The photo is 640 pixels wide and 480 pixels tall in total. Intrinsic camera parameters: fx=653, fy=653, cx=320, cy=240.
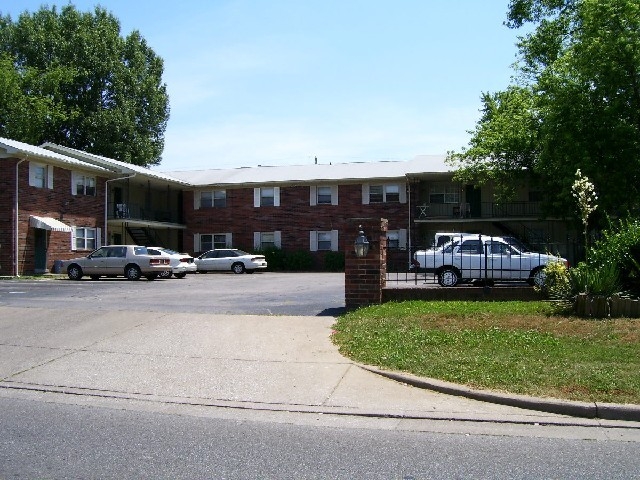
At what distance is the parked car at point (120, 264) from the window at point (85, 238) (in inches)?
205

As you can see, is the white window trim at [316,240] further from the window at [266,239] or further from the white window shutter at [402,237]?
the white window shutter at [402,237]

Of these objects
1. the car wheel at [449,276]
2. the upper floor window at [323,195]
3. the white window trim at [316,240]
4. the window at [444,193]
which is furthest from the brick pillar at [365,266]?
the upper floor window at [323,195]

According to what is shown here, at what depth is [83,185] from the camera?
3322cm

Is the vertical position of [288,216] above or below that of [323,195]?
below

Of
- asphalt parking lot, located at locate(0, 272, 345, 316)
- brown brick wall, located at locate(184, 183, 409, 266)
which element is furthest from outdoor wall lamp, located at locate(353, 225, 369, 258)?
brown brick wall, located at locate(184, 183, 409, 266)

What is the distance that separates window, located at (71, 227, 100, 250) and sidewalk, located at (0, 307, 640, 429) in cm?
2088

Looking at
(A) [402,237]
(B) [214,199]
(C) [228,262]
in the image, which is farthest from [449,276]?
(B) [214,199]

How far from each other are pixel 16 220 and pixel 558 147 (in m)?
22.7

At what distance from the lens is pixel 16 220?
2827cm

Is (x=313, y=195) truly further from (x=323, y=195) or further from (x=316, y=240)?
(x=316, y=240)

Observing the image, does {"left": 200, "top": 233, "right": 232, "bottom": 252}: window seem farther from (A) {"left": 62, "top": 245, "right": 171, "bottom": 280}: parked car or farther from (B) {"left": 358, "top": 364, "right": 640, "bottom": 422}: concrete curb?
(B) {"left": 358, "top": 364, "right": 640, "bottom": 422}: concrete curb

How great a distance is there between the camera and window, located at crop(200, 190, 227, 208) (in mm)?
40781

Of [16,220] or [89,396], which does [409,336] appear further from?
[16,220]

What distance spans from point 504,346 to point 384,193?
28559 mm
